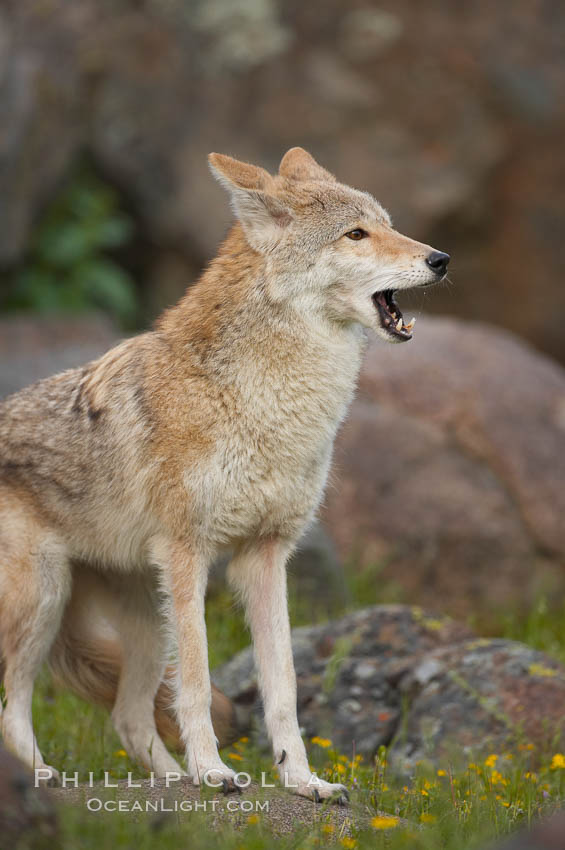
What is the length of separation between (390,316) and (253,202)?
2.68ft

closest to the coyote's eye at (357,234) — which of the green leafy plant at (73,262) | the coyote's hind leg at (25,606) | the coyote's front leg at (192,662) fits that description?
the coyote's front leg at (192,662)

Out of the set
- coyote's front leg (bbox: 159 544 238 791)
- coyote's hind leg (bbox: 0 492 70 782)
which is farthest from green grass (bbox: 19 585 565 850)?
coyote's front leg (bbox: 159 544 238 791)

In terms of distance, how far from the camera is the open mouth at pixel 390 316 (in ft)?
15.9

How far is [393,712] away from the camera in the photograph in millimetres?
6129

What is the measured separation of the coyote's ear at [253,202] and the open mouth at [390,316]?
1.83 ft

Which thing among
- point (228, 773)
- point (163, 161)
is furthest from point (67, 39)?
point (228, 773)

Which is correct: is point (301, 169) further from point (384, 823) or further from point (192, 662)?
point (384, 823)

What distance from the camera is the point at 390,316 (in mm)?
4871

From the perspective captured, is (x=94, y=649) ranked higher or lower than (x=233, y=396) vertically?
lower

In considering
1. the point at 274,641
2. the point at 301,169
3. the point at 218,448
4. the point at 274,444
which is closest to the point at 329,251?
the point at 301,169

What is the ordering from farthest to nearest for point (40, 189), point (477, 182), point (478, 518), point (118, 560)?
point (477, 182)
point (40, 189)
point (478, 518)
point (118, 560)

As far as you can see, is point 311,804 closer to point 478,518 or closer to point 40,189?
point 478,518

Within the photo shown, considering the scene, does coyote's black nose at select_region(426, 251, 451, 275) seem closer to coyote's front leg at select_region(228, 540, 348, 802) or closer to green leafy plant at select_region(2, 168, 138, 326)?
coyote's front leg at select_region(228, 540, 348, 802)

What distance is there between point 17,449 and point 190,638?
134cm
